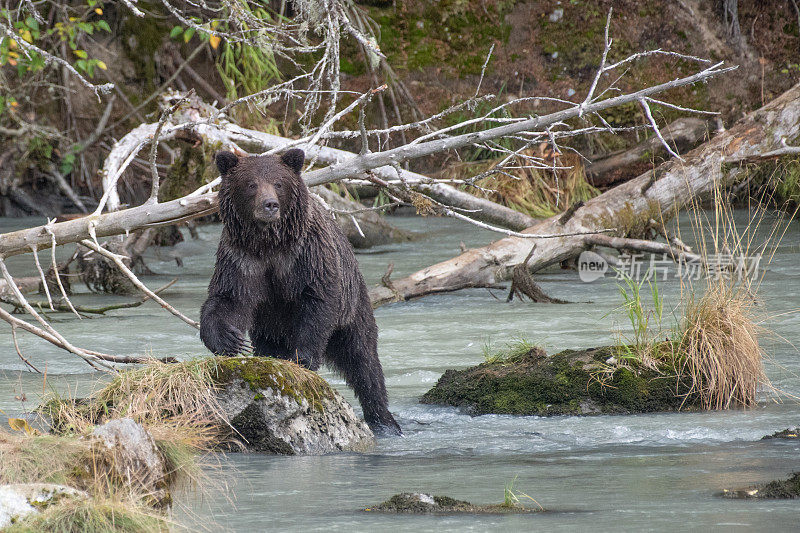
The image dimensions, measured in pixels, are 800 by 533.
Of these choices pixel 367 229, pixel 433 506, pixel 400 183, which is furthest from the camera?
pixel 367 229

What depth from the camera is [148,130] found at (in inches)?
369

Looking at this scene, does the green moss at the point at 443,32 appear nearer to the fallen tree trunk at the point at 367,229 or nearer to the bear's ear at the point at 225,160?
the fallen tree trunk at the point at 367,229

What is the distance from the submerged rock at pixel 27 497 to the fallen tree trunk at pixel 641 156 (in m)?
10.8

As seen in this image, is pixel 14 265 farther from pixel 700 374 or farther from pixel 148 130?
pixel 700 374

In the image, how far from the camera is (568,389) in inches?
216

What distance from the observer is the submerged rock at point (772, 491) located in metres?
3.54

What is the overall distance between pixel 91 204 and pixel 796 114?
9.78 metres

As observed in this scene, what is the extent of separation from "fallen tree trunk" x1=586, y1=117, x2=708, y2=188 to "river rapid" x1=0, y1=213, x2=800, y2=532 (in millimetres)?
4696

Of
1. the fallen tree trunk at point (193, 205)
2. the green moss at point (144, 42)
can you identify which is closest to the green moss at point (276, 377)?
the fallen tree trunk at point (193, 205)

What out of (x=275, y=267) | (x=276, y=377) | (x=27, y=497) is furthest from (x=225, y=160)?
(x=27, y=497)

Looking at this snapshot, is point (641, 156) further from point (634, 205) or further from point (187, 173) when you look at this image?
point (187, 173)

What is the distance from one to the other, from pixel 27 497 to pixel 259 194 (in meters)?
2.11

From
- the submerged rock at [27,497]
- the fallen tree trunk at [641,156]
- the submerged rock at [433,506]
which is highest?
the fallen tree trunk at [641,156]

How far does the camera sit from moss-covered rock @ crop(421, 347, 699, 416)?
539cm
